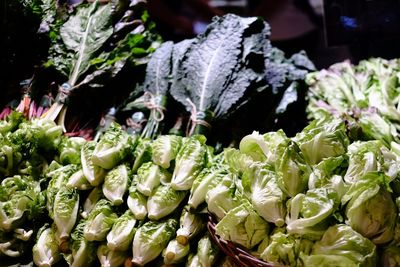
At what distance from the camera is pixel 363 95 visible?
256cm

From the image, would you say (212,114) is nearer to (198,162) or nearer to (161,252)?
(198,162)

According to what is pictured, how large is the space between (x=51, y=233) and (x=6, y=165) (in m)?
0.35

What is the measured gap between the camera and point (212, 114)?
7.13 feet

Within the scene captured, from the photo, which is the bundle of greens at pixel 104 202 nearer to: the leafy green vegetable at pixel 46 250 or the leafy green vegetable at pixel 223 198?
the leafy green vegetable at pixel 46 250

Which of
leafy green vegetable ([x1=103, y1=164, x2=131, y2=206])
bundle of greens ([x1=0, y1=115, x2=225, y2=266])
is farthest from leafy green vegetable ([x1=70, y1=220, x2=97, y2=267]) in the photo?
leafy green vegetable ([x1=103, y1=164, x2=131, y2=206])

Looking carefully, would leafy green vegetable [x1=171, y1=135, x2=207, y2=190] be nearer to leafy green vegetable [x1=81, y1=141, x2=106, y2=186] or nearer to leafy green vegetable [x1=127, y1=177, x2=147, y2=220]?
leafy green vegetable [x1=127, y1=177, x2=147, y2=220]

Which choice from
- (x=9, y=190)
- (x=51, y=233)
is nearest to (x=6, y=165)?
(x=9, y=190)

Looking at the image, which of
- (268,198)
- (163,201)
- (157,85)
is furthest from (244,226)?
(157,85)

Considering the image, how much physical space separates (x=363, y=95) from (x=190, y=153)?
4.24 ft

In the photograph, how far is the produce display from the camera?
132 centimetres

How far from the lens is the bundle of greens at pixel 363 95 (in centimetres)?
216

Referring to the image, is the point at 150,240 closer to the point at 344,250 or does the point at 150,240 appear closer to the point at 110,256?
the point at 110,256

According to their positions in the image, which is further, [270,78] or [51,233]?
[270,78]

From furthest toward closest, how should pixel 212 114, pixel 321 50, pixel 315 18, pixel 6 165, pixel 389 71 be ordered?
pixel 315 18
pixel 321 50
pixel 389 71
pixel 212 114
pixel 6 165
